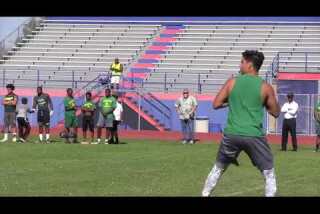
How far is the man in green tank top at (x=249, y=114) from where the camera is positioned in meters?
9.01

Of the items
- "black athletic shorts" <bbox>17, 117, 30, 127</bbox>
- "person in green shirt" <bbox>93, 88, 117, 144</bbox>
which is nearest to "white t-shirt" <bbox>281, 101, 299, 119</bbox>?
"person in green shirt" <bbox>93, 88, 117, 144</bbox>

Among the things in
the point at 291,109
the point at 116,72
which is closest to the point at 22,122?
the point at 291,109

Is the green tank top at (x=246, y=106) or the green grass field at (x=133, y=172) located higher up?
the green tank top at (x=246, y=106)

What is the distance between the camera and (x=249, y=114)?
9062 mm

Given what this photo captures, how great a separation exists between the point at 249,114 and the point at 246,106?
0.32 ft

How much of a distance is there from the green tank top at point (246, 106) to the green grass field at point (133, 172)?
241 cm

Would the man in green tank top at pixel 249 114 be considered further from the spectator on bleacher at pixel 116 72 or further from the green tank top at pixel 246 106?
the spectator on bleacher at pixel 116 72

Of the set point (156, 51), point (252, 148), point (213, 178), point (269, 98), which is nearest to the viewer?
point (252, 148)

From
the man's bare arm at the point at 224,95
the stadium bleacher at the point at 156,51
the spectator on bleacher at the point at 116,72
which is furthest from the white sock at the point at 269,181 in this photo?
the stadium bleacher at the point at 156,51

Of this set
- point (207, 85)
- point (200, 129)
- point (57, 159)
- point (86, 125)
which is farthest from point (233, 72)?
point (57, 159)

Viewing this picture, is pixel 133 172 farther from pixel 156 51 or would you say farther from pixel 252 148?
pixel 156 51

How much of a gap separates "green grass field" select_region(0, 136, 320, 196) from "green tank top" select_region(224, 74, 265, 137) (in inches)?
94.8

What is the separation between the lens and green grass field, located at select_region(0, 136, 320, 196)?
1183 cm
